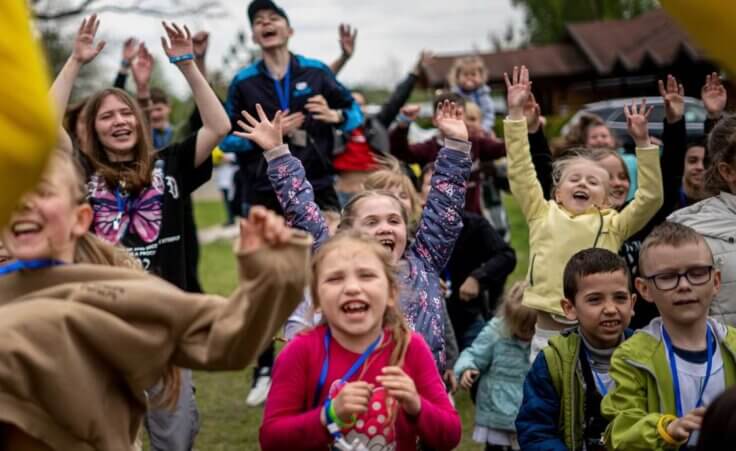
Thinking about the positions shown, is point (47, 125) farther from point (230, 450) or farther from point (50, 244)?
point (230, 450)

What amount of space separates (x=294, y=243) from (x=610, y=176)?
3.79 meters

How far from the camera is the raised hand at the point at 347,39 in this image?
8445 mm

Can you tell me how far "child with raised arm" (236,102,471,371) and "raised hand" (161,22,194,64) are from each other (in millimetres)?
485

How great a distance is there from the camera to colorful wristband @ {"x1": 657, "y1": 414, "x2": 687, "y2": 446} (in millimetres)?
3561

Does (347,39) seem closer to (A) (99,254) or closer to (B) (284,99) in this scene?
(B) (284,99)

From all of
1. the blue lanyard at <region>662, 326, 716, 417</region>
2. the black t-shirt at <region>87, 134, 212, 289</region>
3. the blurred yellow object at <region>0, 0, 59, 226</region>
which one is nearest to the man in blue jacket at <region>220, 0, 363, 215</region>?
the black t-shirt at <region>87, 134, 212, 289</region>

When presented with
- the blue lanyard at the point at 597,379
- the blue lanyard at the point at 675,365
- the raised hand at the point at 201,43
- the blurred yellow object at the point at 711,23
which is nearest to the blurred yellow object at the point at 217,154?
the raised hand at the point at 201,43

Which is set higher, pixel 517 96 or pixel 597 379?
pixel 517 96

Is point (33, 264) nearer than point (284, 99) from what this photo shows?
Yes

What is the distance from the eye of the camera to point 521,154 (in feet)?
17.3

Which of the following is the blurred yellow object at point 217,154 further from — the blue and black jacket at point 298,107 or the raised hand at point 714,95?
the raised hand at point 714,95

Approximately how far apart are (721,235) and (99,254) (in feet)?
9.29

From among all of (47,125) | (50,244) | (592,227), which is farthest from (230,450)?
(47,125)

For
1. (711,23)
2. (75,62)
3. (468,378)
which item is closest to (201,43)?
(75,62)
